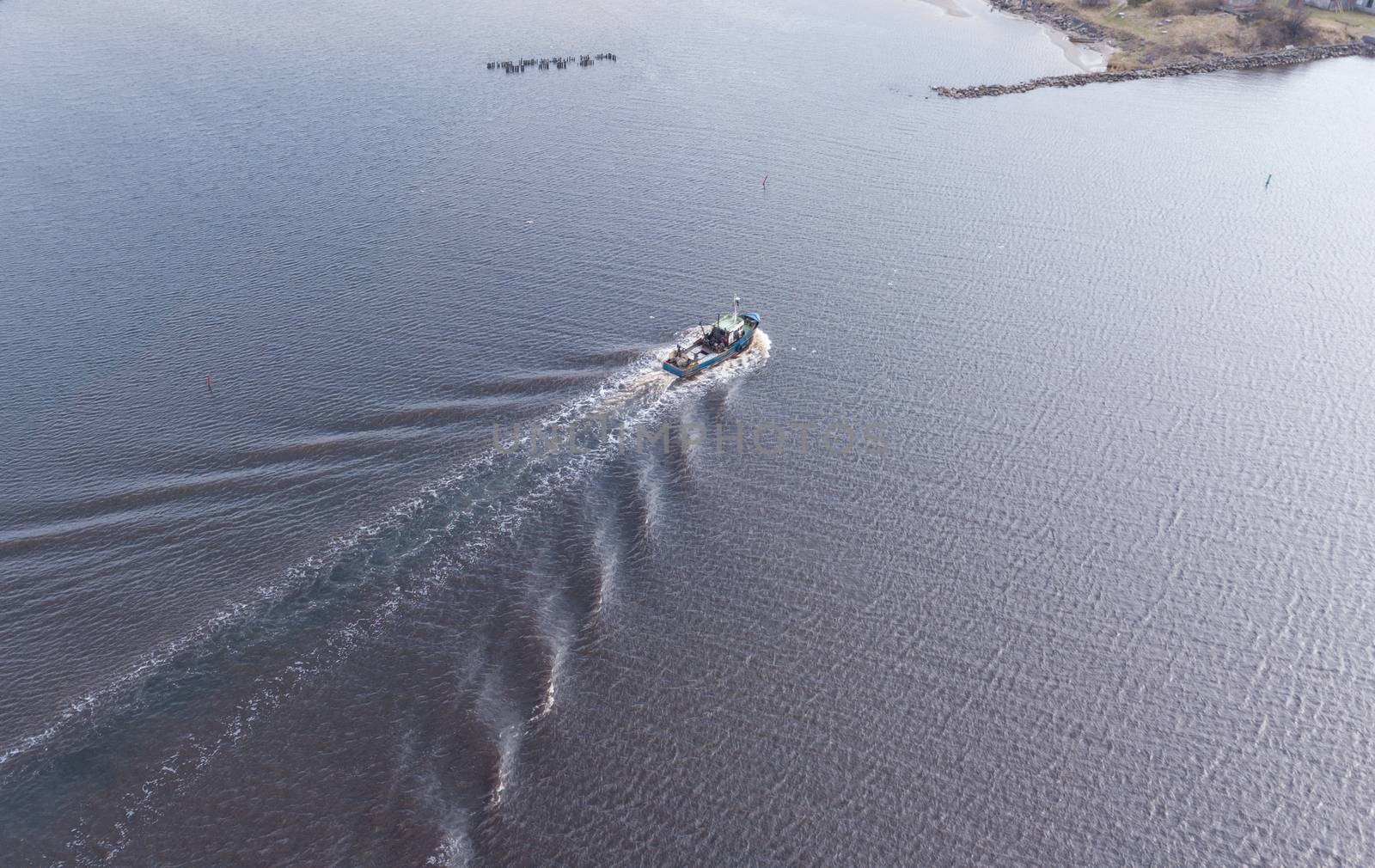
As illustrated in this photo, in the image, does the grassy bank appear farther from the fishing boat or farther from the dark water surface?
the fishing boat

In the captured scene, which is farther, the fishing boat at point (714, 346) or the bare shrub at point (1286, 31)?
the bare shrub at point (1286, 31)

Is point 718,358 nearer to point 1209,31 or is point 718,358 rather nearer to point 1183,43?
point 1183,43

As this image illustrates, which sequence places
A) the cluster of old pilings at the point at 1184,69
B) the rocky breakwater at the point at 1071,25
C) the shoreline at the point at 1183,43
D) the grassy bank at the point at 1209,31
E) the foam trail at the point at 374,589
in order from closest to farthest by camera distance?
the foam trail at the point at 374,589, the cluster of old pilings at the point at 1184,69, the shoreline at the point at 1183,43, the grassy bank at the point at 1209,31, the rocky breakwater at the point at 1071,25

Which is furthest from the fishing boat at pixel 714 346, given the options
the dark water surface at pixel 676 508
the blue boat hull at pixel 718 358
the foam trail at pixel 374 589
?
the foam trail at pixel 374 589

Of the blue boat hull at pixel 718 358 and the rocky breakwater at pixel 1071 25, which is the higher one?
the rocky breakwater at pixel 1071 25

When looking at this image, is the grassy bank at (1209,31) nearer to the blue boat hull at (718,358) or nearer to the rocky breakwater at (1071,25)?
the rocky breakwater at (1071,25)

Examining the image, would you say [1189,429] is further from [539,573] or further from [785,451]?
[539,573]

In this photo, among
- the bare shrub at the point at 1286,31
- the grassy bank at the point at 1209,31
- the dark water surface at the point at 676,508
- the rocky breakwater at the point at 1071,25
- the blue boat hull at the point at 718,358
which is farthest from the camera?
the rocky breakwater at the point at 1071,25
